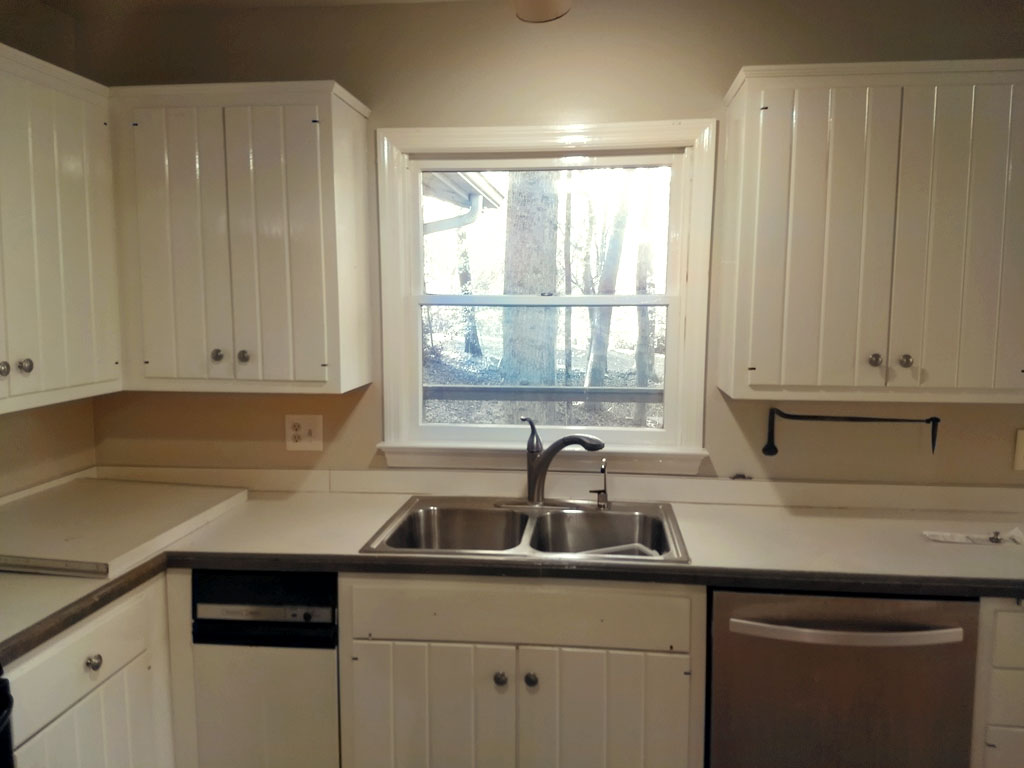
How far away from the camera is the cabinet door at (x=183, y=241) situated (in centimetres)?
179

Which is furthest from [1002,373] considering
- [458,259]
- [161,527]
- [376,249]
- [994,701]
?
[161,527]

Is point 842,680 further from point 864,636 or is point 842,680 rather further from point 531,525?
point 531,525

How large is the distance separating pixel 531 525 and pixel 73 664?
110 cm

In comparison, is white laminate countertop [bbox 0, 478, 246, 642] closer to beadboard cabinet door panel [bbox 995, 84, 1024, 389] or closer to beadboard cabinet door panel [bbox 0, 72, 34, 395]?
beadboard cabinet door panel [bbox 0, 72, 34, 395]

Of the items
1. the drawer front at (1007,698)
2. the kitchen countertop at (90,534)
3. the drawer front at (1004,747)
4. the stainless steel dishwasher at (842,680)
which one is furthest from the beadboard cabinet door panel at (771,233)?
the kitchen countertop at (90,534)

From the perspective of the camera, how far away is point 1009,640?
4.72ft

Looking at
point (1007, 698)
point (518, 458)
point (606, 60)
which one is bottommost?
point (1007, 698)

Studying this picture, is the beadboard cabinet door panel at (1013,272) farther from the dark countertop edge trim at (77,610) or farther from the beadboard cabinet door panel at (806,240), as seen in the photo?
the dark countertop edge trim at (77,610)

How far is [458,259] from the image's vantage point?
6.86 ft

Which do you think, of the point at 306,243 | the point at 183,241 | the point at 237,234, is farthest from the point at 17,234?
the point at 306,243

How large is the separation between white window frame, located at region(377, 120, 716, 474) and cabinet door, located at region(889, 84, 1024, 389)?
521 millimetres

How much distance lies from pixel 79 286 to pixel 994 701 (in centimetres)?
252

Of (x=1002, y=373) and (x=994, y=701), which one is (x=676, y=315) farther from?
(x=994, y=701)

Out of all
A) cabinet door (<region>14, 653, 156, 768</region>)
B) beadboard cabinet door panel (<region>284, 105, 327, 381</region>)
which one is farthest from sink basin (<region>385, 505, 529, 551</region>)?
cabinet door (<region>14, 653, 156, 768</region>)
